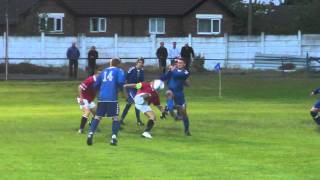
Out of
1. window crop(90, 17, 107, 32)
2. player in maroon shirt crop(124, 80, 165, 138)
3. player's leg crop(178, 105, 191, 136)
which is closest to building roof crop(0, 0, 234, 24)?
window crop(90, 17, 107, 32)

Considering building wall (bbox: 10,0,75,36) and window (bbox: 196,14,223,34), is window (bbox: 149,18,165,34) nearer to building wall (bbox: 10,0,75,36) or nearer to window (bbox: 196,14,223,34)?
window (bbox: 196,14,223,34)

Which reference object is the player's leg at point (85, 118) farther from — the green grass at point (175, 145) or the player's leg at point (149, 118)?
the player's leg at point (149, 118)

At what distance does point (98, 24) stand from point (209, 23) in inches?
365

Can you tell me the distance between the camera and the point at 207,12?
62312 mm

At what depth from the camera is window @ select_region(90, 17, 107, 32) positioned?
2410 inches

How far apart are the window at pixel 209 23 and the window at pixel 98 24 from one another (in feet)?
25.7

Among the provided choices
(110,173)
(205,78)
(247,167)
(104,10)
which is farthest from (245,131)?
(104,10)

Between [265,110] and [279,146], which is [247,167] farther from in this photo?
[265,110]

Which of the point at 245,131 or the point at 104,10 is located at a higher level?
the point at 104,10

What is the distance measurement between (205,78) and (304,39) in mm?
14282

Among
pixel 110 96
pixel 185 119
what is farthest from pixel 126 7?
pixel 110 96

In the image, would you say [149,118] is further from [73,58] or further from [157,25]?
[157,25]

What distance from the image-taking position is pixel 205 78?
3944 centimetres

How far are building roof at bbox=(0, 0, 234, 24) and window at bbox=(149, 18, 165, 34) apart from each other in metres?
0.69
